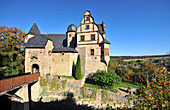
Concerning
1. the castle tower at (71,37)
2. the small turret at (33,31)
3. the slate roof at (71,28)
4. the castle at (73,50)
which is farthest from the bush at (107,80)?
the small turret at (33,31)

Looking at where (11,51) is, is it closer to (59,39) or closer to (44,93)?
(59,39)

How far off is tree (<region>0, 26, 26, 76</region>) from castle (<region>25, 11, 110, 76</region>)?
104 inches

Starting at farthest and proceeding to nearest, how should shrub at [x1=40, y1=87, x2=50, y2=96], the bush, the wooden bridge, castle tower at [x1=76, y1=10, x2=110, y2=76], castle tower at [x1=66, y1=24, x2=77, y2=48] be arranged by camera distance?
castle tower at [x1=66, y1=24, x2=77, y2=48] → castle tower at [x1=76, y1=10, x2=110, y2=76] → the bush → shrub at [x1=40, y1=87, x2=50, y2=96] → the wooden bridge

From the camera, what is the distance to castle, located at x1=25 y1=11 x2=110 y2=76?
16.6m

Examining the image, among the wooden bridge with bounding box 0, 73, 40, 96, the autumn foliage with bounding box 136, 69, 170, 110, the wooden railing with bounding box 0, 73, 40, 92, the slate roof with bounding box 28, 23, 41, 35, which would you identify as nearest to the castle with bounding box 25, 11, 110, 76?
the slate roof with bounding box 28, 23, 41, 35

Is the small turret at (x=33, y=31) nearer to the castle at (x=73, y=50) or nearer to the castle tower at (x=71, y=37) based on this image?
the castle at (x=73, y=50)

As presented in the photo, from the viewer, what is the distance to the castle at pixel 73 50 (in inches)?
653

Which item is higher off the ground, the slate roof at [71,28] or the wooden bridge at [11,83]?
the slate roof at [71,28]

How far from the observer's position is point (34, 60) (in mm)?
16188

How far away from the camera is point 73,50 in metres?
19.1

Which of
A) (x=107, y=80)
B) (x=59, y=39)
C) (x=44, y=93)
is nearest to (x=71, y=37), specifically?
(x=59, y=39)

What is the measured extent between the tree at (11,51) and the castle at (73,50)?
104 inches

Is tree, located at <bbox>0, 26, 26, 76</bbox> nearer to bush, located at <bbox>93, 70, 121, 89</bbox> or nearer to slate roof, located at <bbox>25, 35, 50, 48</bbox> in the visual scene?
slate roof, located at <bbox>25, 35, 50, 48</bbox>

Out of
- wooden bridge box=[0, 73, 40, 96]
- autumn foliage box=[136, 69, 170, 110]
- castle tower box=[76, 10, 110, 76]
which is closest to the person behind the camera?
autumn foliage box=[136, 69, 170, 110]
